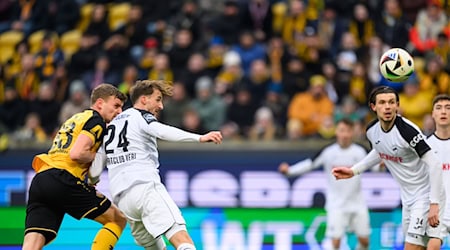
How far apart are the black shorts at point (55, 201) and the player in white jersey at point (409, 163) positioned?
3.03 meters

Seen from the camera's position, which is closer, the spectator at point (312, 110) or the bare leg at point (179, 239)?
the bare leg at point (179, 239)

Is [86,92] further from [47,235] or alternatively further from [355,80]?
[47,235]

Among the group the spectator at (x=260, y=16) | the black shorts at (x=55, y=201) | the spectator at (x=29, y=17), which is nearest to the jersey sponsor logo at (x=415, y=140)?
the black shorts at (x=55, y=201)

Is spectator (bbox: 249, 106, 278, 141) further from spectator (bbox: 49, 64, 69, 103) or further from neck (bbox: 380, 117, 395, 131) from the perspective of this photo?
neck (bbox: 380, 117, 395, 131)

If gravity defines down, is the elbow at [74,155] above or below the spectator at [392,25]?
below

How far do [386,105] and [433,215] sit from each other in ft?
3.98

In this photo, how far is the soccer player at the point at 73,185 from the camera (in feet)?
34.2

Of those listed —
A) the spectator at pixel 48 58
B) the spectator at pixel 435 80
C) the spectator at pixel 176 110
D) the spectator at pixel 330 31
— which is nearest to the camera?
the spectator at pixel 435 80

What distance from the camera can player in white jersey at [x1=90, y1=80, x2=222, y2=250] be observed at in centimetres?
1004

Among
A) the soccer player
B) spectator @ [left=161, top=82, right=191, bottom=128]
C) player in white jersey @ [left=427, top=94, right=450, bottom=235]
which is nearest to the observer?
the soccer player

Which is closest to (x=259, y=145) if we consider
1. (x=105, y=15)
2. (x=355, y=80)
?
(x=355, y=80)

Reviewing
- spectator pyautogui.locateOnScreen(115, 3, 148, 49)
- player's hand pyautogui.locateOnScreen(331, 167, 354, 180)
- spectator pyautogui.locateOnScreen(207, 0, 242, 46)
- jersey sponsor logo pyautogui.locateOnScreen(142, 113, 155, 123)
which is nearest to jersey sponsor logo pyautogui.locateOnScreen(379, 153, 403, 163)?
player's hand pyautogui.locateOnScreen(331, 167, 354, 180)

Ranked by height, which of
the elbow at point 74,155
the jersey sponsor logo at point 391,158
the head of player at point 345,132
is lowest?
the elbow at point 74,155

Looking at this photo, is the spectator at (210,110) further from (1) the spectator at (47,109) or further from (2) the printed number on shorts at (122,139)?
(2) the printed number on shorts at (122,139)
